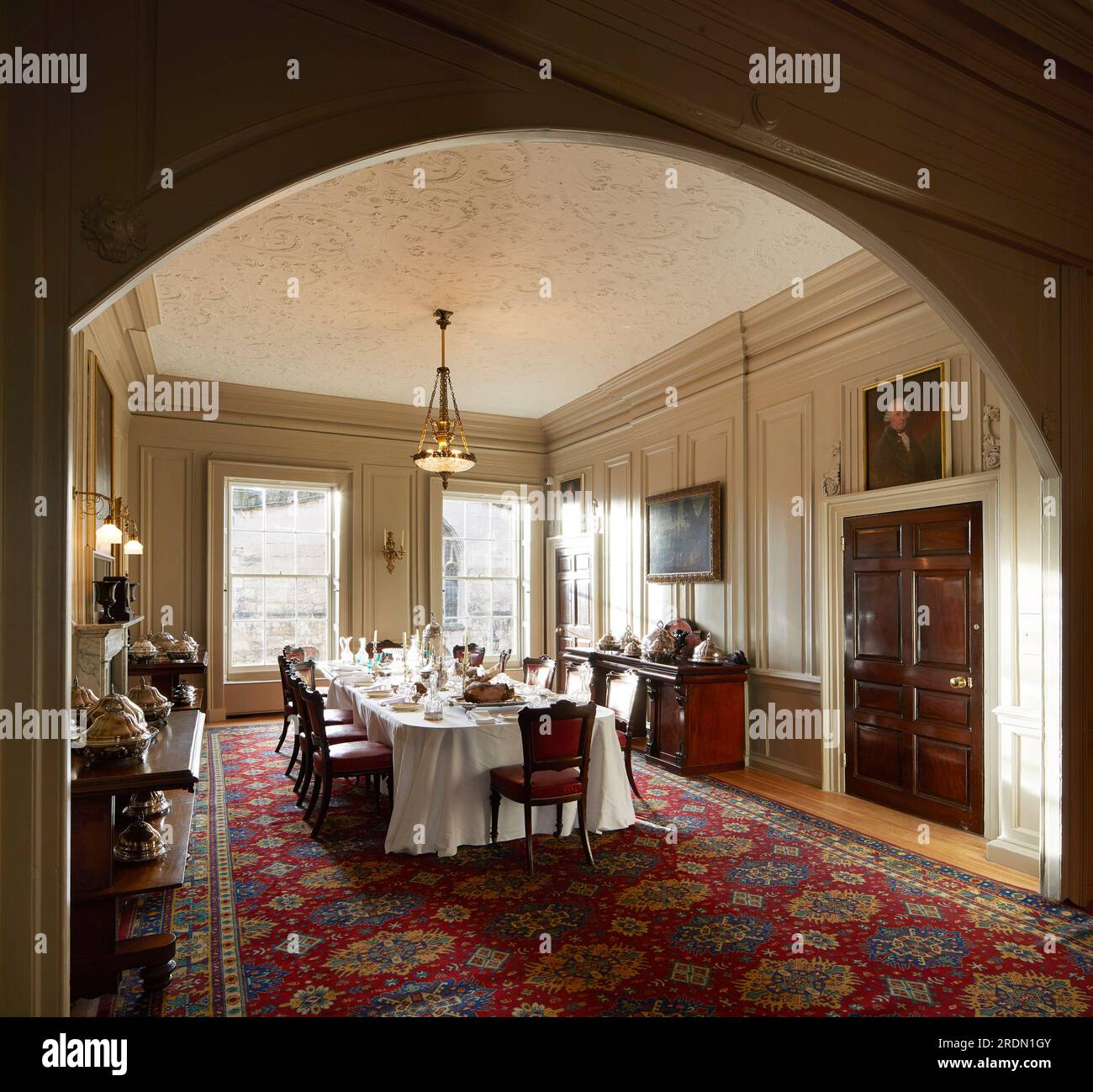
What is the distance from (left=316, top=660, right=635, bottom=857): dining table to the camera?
428cm

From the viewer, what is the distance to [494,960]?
307cm

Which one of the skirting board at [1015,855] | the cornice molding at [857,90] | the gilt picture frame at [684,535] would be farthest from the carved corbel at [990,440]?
the gilt picture frame at [684,535]

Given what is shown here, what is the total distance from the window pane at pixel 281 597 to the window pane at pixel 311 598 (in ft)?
0.19

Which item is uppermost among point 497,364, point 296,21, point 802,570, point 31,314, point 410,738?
point 497,364

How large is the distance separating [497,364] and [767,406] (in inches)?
113

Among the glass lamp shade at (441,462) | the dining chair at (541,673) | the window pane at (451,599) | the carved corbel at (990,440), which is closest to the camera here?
the carved corbel at (990,440)

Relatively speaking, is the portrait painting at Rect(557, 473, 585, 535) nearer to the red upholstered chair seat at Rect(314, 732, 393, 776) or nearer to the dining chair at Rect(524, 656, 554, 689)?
the dining chair at Rect(524, 656, 554, 689)

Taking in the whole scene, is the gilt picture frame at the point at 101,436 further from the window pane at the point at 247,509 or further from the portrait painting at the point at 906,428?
the portrait painting at the point at 906,428

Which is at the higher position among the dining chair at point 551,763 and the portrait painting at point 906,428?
the portrait painting at point 906,428

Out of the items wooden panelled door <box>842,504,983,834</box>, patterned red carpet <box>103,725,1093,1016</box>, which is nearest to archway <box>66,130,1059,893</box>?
patterned red carpet <box>103,725,1093,1016</box>

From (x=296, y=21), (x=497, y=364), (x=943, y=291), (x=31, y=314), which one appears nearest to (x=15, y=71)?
(x=31, y=314)

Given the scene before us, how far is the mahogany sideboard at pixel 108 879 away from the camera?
8.94ft
